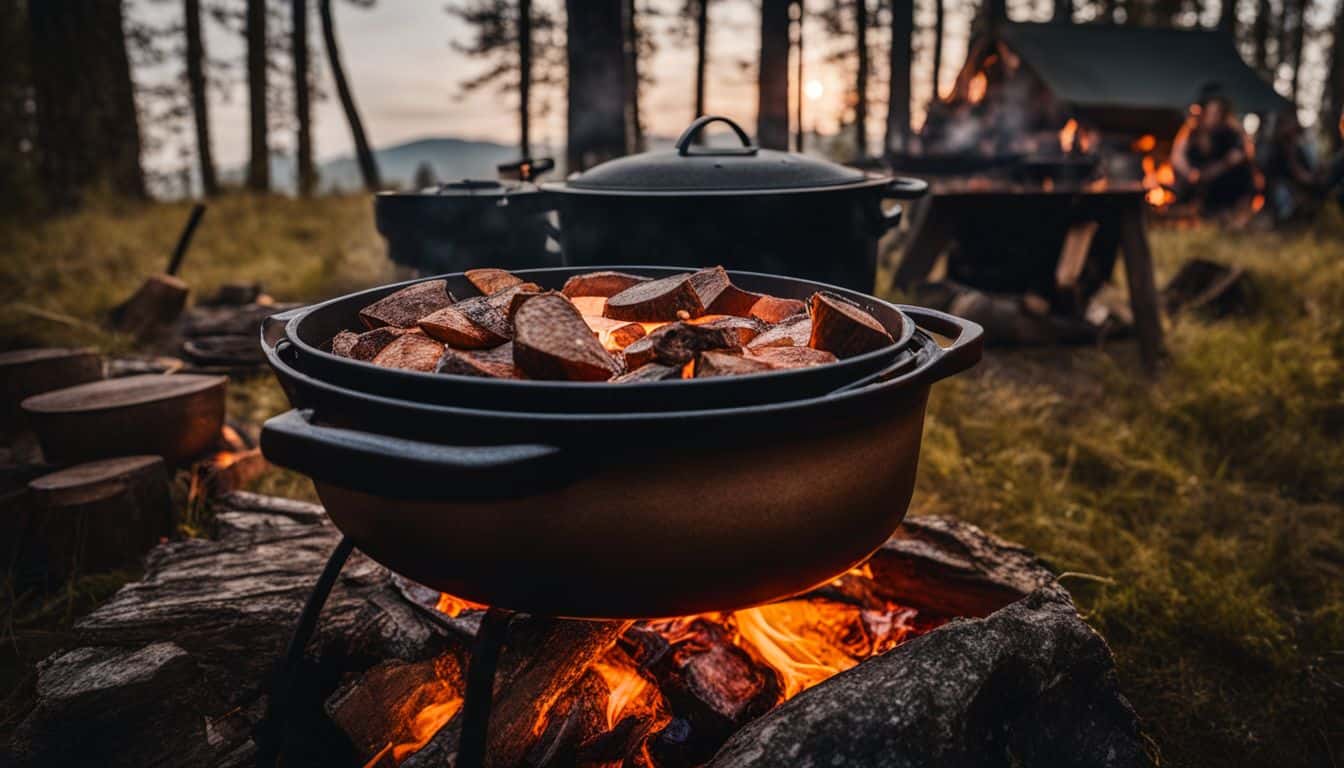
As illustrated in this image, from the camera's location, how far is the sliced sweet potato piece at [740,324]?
156 centimetres

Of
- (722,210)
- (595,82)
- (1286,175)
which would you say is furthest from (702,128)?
(1286,175)

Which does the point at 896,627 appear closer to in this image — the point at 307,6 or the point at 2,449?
the point at 2,449

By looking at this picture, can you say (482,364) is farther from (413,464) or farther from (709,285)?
(709,285)

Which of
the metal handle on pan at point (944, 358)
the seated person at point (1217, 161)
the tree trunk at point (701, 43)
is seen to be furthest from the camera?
the tree trunk at point (701, 43)

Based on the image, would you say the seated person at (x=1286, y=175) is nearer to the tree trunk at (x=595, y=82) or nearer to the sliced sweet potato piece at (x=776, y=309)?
the tree trunk at (x=595, y=82)

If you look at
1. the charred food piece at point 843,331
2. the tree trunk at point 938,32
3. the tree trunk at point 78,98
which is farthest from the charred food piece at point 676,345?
the tree trunk at point 938,32

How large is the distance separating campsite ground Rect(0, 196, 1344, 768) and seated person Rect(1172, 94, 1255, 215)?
222 inches

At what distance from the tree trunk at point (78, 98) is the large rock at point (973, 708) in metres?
11.1

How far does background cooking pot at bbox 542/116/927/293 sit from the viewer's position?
98.5 inches

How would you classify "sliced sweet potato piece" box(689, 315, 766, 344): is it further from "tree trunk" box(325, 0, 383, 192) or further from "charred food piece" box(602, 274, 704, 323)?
"tree trunk" box(325, 0, 383, 192)

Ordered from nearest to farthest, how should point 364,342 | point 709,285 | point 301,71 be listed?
1. point 364,342
2. point 709,285
3. point 301,71

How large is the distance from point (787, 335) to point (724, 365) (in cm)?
33

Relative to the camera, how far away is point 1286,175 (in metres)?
11.8

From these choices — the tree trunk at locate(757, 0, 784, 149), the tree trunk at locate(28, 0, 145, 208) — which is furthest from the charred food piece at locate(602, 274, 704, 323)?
the tree trunk at locate(28, 0, 145, 208)
